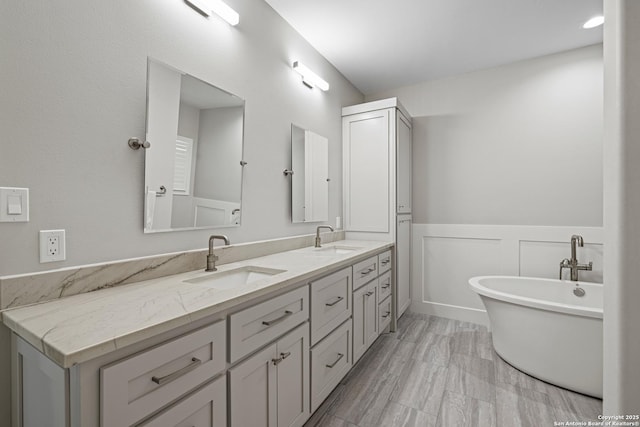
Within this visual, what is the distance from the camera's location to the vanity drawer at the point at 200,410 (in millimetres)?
844

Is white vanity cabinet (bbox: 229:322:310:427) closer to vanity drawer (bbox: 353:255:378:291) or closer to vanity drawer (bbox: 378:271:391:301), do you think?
vanity drawer (bbox: 353:255:378:291)

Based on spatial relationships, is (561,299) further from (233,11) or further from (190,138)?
(233,11)

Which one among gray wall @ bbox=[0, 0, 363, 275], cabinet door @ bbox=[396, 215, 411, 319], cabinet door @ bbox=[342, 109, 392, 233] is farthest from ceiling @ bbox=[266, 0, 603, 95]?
cabinet door @ bbox=[396, 215, 411, 319]

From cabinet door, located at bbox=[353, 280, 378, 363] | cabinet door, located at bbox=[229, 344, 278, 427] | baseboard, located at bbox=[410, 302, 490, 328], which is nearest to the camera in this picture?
cabinet door, located at bbox=[229, 344, 278, 427]

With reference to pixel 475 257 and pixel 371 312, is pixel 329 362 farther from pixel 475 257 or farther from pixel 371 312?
pixel 475 257

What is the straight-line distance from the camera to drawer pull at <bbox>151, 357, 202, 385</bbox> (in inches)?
32.5

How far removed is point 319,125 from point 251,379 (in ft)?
7.19

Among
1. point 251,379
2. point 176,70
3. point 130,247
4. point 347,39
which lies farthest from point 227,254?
point 347,39

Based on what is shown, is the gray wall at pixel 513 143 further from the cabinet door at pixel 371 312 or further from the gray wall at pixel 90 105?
the gray wall at pixel 90 105

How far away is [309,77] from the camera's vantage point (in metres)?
2.50

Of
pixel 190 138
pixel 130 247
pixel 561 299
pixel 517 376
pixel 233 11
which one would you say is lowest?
pixel 517 376

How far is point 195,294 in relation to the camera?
1099 millimetres

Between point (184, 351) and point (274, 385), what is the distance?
0.53m

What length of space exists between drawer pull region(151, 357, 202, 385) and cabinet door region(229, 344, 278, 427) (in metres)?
0.16
